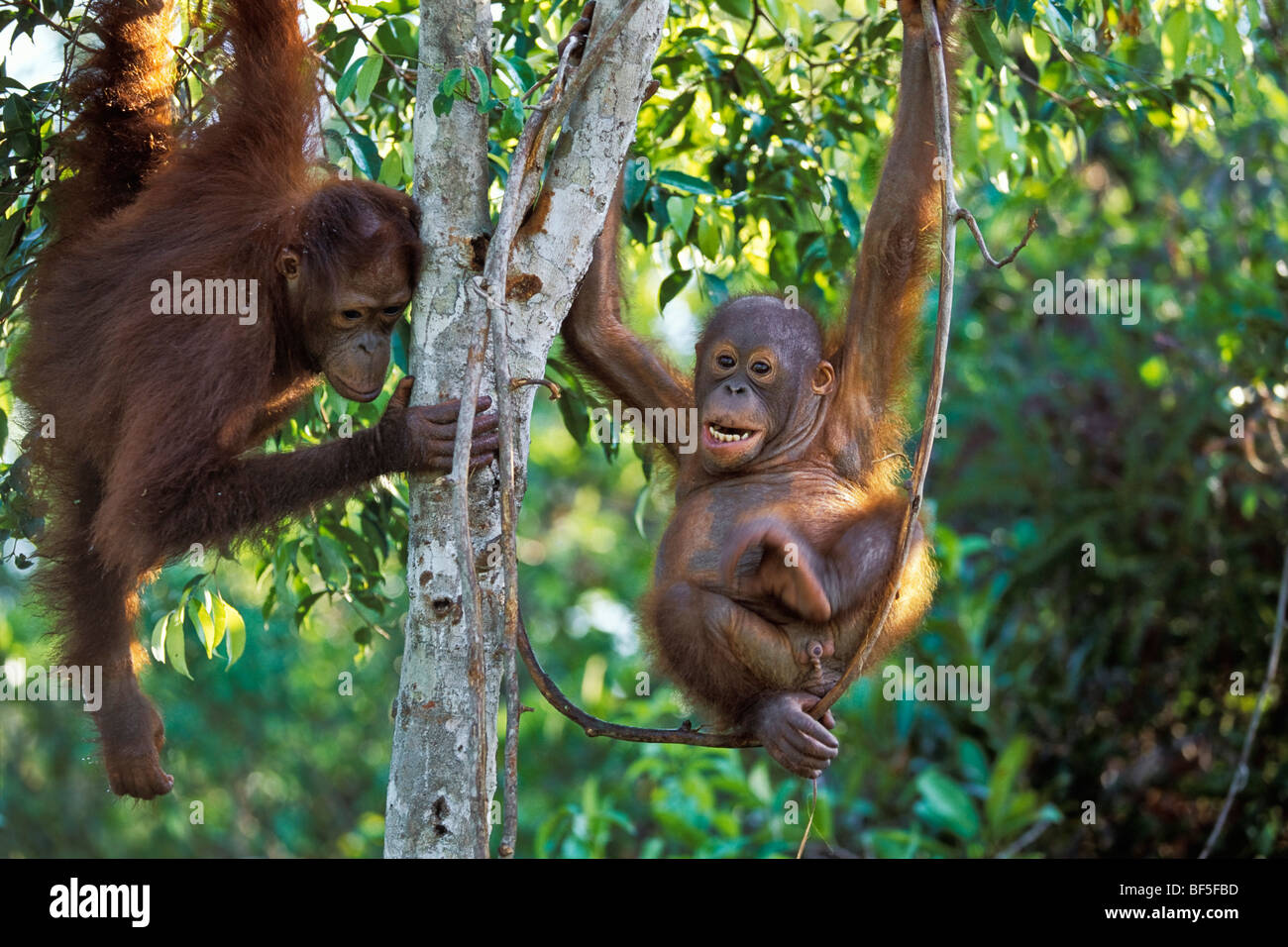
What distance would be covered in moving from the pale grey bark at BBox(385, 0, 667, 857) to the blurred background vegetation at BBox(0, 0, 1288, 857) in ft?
0.61

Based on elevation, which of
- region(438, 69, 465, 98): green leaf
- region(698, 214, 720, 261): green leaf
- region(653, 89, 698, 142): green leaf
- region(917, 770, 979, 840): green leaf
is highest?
region(653, 89, 698, 142): green leaf

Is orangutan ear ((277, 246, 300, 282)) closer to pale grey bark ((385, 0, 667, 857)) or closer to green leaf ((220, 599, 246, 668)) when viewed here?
pale grey bark ((385, 0, 667, 857))

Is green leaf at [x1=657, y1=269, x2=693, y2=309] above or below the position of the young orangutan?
above

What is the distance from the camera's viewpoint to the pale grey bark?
2.91m

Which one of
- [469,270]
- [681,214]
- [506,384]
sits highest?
[681,214]

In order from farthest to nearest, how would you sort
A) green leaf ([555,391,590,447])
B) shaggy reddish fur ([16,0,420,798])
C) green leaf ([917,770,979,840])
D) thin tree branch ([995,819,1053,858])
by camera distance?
1. thin tree branch ([995,819,1053,858])
2. green leaf ([917,770,979,840])
3. green leaf ([555,391,590,447])
4. shaggy reddish fur ([16,0,420,798])

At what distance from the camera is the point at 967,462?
8.66 metres

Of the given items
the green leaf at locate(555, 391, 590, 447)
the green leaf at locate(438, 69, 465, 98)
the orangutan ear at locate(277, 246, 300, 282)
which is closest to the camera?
Answer: the green leaf at locate(438, 69, 465, 98)

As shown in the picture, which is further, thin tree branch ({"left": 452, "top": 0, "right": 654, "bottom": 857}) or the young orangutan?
the young orangutan

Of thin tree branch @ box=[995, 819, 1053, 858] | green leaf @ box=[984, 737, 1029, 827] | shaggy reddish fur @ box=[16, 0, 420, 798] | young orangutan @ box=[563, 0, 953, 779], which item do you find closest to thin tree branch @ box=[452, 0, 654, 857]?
shaggy reddish fur @ box=[16, 0, 420, 798]

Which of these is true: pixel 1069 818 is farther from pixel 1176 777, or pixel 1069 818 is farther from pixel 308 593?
pixel 308 593

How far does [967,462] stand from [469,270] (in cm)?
618

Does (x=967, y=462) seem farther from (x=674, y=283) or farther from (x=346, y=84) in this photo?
(x=346, y=84)

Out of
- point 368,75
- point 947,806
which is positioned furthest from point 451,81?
point 947,806
